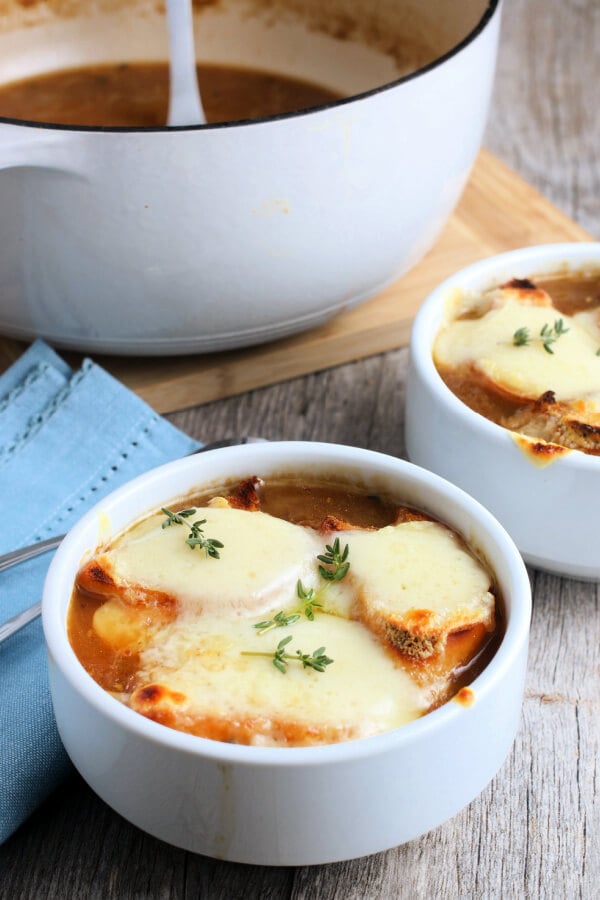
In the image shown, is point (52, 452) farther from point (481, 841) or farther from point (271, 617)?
point (481, 841)

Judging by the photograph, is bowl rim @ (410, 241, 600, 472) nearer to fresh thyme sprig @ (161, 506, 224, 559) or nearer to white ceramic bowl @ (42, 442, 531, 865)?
white ceramic bowl @ (42, 442, 531, 865)

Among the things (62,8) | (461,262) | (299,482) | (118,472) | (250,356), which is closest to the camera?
(299,482)

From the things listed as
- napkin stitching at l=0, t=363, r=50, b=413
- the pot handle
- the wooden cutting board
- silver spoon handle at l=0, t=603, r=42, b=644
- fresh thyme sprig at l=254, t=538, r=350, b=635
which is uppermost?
the pot handle

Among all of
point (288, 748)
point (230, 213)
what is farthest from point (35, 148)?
point (288, 748)

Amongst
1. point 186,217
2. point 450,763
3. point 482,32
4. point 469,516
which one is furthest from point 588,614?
point 482,32

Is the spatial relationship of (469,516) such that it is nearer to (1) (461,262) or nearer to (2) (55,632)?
(2) (55,632)

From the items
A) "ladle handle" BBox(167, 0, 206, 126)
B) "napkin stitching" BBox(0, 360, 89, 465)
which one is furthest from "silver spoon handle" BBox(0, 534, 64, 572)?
"ladle handle" BBox(167, 0, 206, 126)
